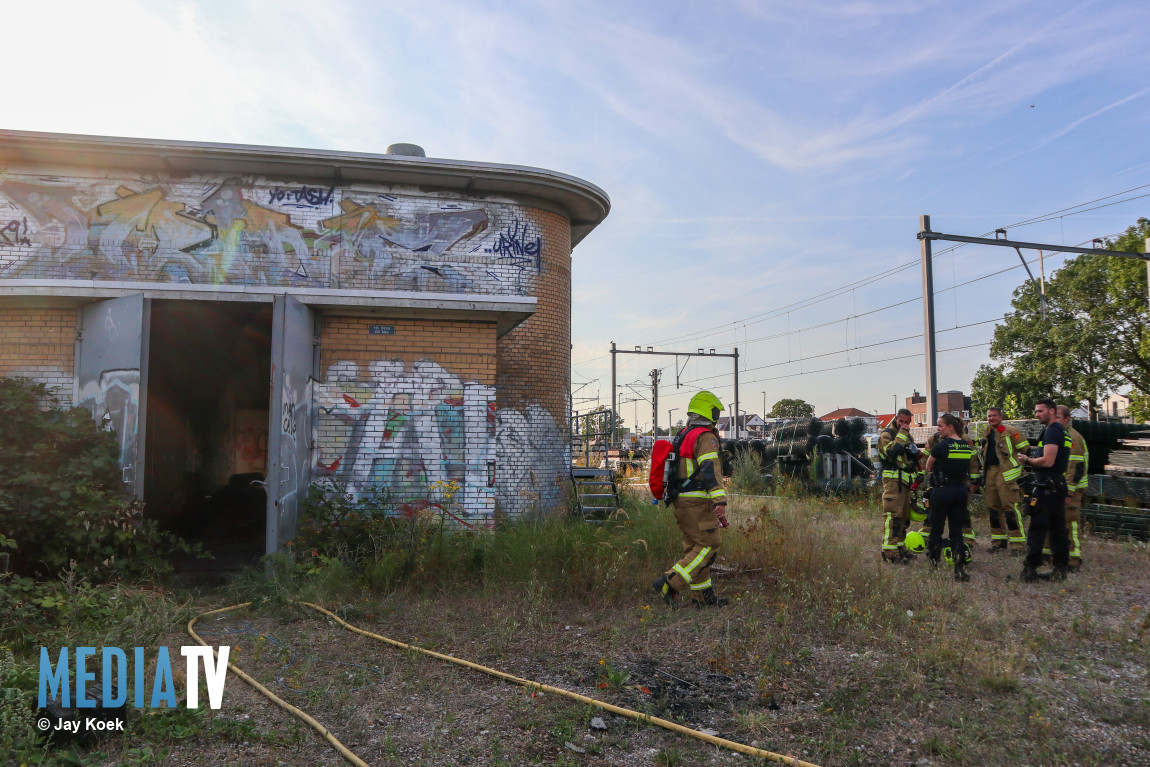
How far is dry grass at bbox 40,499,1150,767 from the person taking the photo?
3953 millimetres

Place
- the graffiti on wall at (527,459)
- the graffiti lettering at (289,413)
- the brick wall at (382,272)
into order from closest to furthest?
the graffiti lettering at (289,413) → the brick wall at (382,272) → the graffiti on wall at (527,459)

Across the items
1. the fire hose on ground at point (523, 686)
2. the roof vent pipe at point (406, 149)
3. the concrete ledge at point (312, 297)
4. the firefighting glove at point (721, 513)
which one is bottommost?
the fire hose on ground at point (523, 686)

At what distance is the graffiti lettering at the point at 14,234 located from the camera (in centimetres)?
1004

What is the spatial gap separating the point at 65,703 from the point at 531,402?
9.40 metres

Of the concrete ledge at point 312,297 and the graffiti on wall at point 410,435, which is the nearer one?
the concrete ledge at point 312,297

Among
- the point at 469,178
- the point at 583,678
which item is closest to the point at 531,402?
the point at 469,178

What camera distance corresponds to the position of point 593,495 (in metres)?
12.5

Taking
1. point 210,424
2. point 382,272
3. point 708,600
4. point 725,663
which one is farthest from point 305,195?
point 725,663

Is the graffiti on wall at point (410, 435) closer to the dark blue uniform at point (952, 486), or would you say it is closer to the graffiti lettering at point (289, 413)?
the graffiti lettering at point (289, 413)

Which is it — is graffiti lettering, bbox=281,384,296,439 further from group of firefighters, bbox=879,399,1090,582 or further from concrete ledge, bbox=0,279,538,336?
group of firefighters, bbox=879,399,1090,582

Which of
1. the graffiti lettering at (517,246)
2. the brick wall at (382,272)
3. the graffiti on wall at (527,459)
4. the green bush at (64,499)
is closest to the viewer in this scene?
the green bush at (64,499)

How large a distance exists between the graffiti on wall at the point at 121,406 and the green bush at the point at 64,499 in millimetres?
153

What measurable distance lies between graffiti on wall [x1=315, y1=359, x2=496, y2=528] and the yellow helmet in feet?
11.1

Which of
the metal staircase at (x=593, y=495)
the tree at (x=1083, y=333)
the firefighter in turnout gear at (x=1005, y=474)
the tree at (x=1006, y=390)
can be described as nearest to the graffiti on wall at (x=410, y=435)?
the metal staircase at (x=593, y=495)
